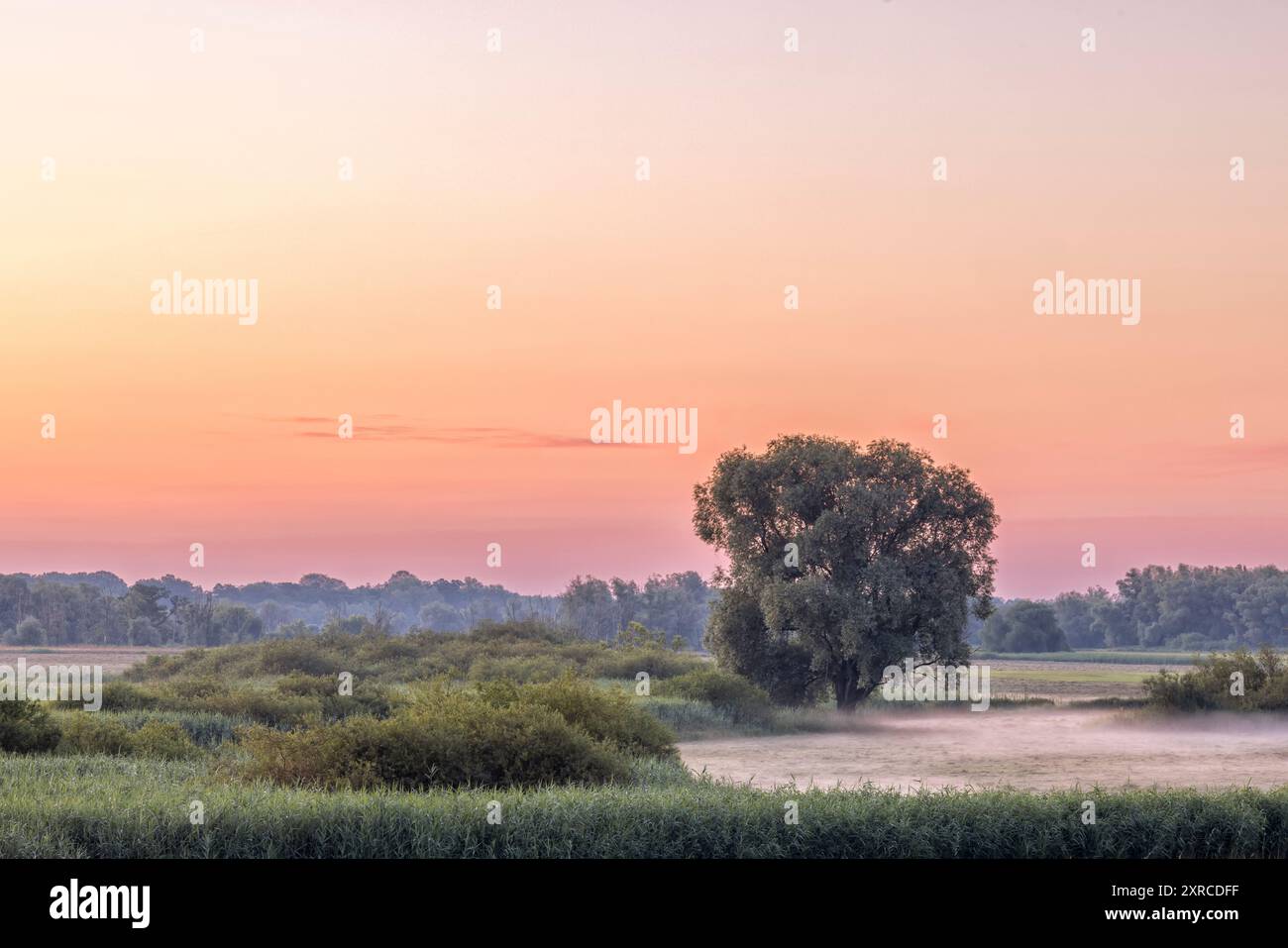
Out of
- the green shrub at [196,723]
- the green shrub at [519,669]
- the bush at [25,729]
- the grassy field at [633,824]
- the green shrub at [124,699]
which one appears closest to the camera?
the grassy field at [633,824]

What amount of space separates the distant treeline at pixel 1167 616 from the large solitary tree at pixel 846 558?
7964 centimetres

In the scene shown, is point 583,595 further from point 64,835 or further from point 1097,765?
point 64,835

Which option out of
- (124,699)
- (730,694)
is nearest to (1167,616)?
(730,694)

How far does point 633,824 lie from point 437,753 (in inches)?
250

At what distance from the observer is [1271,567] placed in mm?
134125

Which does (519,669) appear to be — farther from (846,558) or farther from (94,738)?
(94,738)

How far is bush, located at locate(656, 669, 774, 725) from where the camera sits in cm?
5066

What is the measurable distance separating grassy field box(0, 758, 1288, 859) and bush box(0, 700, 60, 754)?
8.86 m

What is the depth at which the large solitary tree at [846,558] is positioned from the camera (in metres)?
50.5

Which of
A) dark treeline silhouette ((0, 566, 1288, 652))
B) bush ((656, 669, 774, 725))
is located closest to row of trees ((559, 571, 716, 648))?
dark treeline silhouette ((0, 566, 1288, 652))

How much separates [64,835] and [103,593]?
142 meters

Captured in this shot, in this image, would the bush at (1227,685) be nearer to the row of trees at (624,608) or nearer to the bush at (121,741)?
the bush at (121,741)

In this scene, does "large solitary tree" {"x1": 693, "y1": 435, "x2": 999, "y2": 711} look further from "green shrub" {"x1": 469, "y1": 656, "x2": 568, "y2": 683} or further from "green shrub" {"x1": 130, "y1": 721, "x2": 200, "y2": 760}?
"green shrub" {"x1": 130, "y1": 721, "x2": 200, "y2": 760}

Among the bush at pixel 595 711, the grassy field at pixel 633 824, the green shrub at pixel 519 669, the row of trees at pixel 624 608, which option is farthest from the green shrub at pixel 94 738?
the row of trees at pixel 624 608
